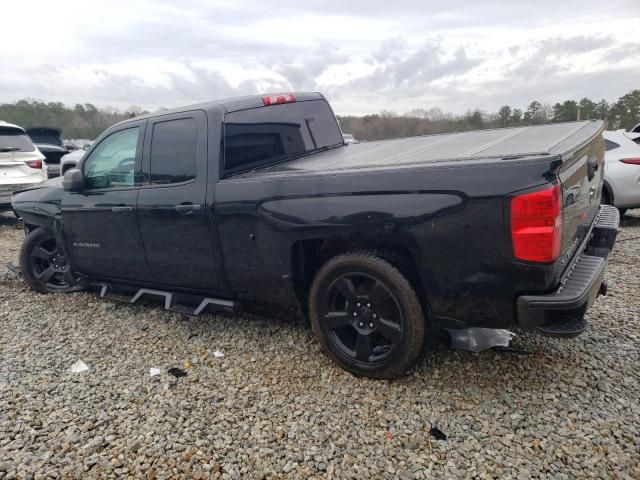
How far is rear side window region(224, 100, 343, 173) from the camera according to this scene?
337 centimetres

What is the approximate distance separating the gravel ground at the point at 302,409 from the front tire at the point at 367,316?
166 millimetres

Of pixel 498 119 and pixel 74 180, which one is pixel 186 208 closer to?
pixel 74 180

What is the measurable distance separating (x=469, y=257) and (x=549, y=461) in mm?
1033

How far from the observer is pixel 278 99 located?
12.6 feet

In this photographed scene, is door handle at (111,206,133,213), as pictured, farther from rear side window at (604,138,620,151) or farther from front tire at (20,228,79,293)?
rear side window at (604,138,620,151)

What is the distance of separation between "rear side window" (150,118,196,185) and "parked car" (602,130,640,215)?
6.12 meters

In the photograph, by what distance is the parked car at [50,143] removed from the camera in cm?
1233

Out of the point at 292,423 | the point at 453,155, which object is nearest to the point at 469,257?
the point at 453,155

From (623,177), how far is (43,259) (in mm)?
7825

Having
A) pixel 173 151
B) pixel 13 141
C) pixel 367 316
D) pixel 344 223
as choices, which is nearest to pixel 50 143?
pixel 13 141

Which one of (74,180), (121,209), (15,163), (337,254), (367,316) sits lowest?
(367,316)

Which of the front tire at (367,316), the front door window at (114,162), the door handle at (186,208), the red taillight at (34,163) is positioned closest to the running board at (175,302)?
→ the door handle at (186,208)

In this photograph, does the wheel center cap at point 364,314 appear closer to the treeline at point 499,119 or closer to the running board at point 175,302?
the running board at point 175,302

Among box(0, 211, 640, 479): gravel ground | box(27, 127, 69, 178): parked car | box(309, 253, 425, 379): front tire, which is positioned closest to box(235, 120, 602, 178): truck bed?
box(309, 253, 425, 379): front tire
